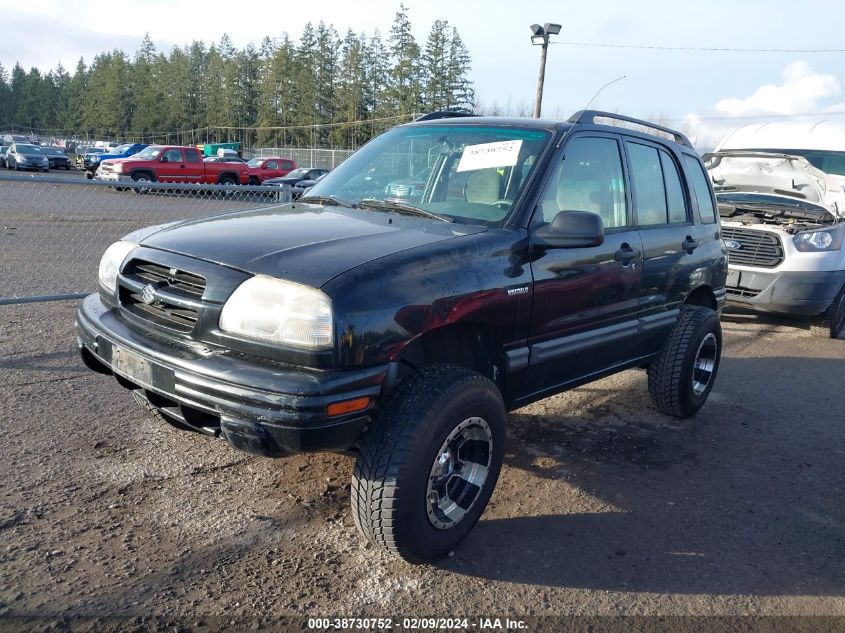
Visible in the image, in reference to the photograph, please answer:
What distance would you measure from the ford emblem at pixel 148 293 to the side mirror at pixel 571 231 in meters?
1.72

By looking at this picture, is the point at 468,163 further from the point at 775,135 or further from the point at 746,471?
the point at 775,135

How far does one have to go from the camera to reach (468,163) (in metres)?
3.74

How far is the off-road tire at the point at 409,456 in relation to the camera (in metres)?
2.73

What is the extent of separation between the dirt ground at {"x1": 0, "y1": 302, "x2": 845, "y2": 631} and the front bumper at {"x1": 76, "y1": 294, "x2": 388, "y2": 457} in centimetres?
61

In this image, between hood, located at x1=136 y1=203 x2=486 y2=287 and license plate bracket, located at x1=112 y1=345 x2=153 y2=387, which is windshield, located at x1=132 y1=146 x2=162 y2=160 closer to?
hood, located at x1=136 y1=203 x2=486 y2=287

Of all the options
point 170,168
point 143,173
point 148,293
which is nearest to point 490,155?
point 148,293

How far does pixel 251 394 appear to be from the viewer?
8.41ft

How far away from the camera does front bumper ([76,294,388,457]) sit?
8.29 feet

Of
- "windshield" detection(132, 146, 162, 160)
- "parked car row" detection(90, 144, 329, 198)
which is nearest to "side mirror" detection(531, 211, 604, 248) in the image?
"parked car row" detection(90, 144, 329, 198)

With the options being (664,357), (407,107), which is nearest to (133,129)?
(407,107)

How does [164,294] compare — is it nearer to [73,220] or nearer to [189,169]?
[73,220]

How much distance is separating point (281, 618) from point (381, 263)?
1.38 meters

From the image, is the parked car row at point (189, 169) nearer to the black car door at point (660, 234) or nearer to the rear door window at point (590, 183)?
the black car door at point (660, 234)

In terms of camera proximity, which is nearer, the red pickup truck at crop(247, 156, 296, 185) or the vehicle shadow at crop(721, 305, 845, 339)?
the vehicle shadow at crop(721, 305, 845, 339)
